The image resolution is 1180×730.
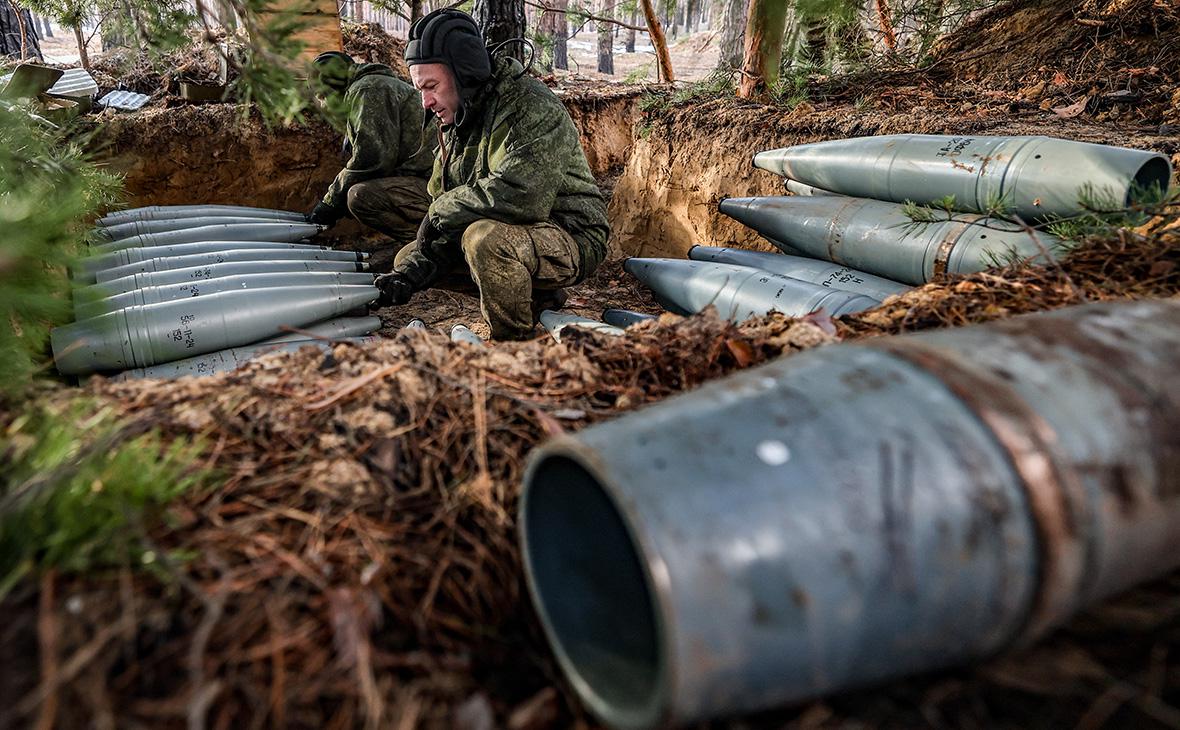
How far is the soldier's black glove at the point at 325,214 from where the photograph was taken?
21.2ft

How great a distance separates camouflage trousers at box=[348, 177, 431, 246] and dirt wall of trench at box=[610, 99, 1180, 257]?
203 centimetres

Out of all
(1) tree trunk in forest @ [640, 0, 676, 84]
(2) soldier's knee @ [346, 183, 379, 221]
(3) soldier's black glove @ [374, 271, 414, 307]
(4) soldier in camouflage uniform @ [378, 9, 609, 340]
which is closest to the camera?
(4) soldier in camouflage uniform @ [378, 9, 609, 340]

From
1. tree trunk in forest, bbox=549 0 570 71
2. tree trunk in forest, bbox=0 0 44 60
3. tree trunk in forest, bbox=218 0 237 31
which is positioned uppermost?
tree trunk in forest, bbox=549 0 570 71

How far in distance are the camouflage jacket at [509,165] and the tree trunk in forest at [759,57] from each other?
236cm

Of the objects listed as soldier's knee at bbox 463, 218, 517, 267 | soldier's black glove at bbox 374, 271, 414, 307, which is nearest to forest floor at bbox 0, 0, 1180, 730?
soldier's knee at bbox 463, 218, 517, 267

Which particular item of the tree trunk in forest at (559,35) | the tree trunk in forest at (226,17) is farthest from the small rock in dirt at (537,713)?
the tree trunk in forest at (559,35)

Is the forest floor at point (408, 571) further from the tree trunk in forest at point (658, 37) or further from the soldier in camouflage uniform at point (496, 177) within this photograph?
the tree trunk in forest at point (658, 37)

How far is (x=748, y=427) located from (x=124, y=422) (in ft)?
3.91

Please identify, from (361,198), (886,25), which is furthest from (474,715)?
(886,25)

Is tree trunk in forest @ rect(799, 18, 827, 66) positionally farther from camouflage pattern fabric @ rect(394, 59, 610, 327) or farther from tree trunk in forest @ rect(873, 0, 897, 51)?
camouflage pattern fabric @ rect(394, 59, 610, 327)

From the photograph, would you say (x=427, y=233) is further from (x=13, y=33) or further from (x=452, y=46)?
(x=13, y=33)

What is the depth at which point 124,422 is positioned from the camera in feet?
4.35

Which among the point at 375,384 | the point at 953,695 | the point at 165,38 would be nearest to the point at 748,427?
the point at 953,695

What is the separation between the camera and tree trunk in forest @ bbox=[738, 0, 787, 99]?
5.97m
